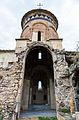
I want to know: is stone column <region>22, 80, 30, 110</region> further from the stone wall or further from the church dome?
the church dome

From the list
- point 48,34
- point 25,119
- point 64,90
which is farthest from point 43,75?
point 25,119

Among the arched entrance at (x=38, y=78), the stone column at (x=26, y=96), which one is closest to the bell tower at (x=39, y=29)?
the arched entrance at (x=38, y=78)

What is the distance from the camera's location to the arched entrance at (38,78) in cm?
1698

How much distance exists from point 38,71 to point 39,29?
6049mm

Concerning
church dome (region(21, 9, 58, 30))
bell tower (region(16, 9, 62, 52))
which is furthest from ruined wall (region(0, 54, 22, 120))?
church dome (region(21, 9, 58, 30))

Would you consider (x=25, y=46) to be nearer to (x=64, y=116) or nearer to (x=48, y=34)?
(x=48, y=34)

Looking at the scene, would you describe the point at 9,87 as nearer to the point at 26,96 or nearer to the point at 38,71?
the point at 26,96

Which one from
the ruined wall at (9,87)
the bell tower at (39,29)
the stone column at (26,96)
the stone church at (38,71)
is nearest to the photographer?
the ruined wall at (9,87)

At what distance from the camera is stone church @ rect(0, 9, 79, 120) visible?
41.5 ft

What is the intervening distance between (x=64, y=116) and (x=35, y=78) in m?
10.9

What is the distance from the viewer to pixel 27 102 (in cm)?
1652

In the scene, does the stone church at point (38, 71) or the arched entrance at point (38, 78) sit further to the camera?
the arched entrance at point (38, 78)

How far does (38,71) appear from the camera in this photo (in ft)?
65.8

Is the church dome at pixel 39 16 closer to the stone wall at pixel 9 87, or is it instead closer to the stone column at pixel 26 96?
the stone column at pixel 26 96
